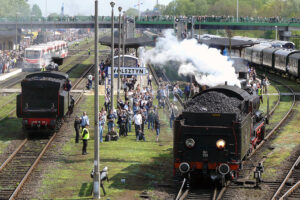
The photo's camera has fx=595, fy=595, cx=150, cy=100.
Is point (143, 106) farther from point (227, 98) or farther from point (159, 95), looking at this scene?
point (227, 98)

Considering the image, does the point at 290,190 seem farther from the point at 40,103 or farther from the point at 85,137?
the point at 40,103

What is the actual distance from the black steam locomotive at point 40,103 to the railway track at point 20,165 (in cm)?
95

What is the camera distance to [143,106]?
3469 centimetres

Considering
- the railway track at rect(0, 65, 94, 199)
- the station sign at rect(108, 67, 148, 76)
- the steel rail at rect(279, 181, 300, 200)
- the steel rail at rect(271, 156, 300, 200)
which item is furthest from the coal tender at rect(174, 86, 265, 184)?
the station sign at rect(108, 67, 148, 76)

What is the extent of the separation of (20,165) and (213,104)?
9110 mm

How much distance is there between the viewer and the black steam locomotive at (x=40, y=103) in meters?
30.5

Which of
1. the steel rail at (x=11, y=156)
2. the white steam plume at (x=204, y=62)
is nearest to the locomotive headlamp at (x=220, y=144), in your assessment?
the white steam plume at (x=204, y=62)

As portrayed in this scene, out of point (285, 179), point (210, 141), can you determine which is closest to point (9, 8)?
point (285, 179)

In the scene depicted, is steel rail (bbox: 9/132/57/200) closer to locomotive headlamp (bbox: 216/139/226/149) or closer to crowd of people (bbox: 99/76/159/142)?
crowd of people (bbox: 99/76/159/142)

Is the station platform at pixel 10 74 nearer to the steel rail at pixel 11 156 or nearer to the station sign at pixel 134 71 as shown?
the station sign at pixel 134 71

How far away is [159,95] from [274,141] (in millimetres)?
11740

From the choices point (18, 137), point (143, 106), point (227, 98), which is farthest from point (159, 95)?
point (227, 98)

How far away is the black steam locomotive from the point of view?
30.5 metres

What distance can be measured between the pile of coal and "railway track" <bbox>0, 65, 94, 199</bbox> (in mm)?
6856
